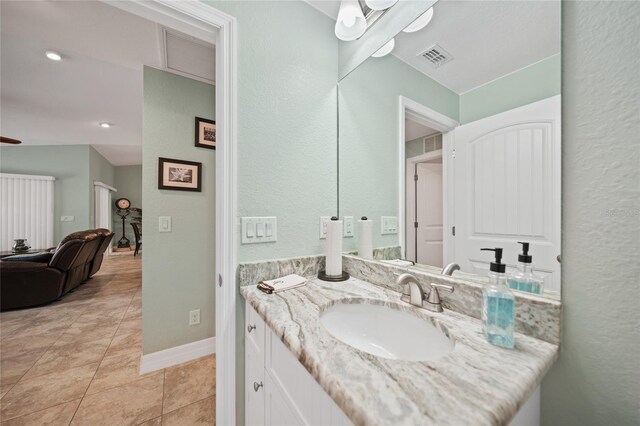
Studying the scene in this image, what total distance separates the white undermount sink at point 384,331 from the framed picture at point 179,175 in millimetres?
1678

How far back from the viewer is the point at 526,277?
2.19 ft

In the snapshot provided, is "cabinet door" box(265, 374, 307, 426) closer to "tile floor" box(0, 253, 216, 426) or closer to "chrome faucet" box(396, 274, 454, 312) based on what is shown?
"chrome faucet" box(396, 274, 454, 312)

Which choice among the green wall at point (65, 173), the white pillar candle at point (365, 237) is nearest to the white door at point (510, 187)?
the white pillar candle at point (365, 237)

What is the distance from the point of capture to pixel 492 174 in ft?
2.48

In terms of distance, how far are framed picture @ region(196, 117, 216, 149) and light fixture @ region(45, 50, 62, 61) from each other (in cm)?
136

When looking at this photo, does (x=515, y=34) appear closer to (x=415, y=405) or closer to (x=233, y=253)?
(x=415, y=405)

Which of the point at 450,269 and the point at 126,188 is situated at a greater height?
the point at 126,188

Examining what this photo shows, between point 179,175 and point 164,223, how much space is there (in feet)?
1.31

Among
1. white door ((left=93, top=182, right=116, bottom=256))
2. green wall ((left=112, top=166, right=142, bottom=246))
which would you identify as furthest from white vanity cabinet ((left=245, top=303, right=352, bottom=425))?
green wall ((left=112, top=166, right=142, bottom=246))

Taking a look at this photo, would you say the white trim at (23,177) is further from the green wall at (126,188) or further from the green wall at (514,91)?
the green wall at (514,91)

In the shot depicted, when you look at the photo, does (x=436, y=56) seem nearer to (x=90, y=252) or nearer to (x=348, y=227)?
(x=348, y=227)

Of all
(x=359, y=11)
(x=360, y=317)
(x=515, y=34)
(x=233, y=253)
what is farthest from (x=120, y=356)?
(x=515, y=34)

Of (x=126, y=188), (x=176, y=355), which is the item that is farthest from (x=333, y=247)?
(x=126, y=188)

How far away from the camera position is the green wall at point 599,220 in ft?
1.62
